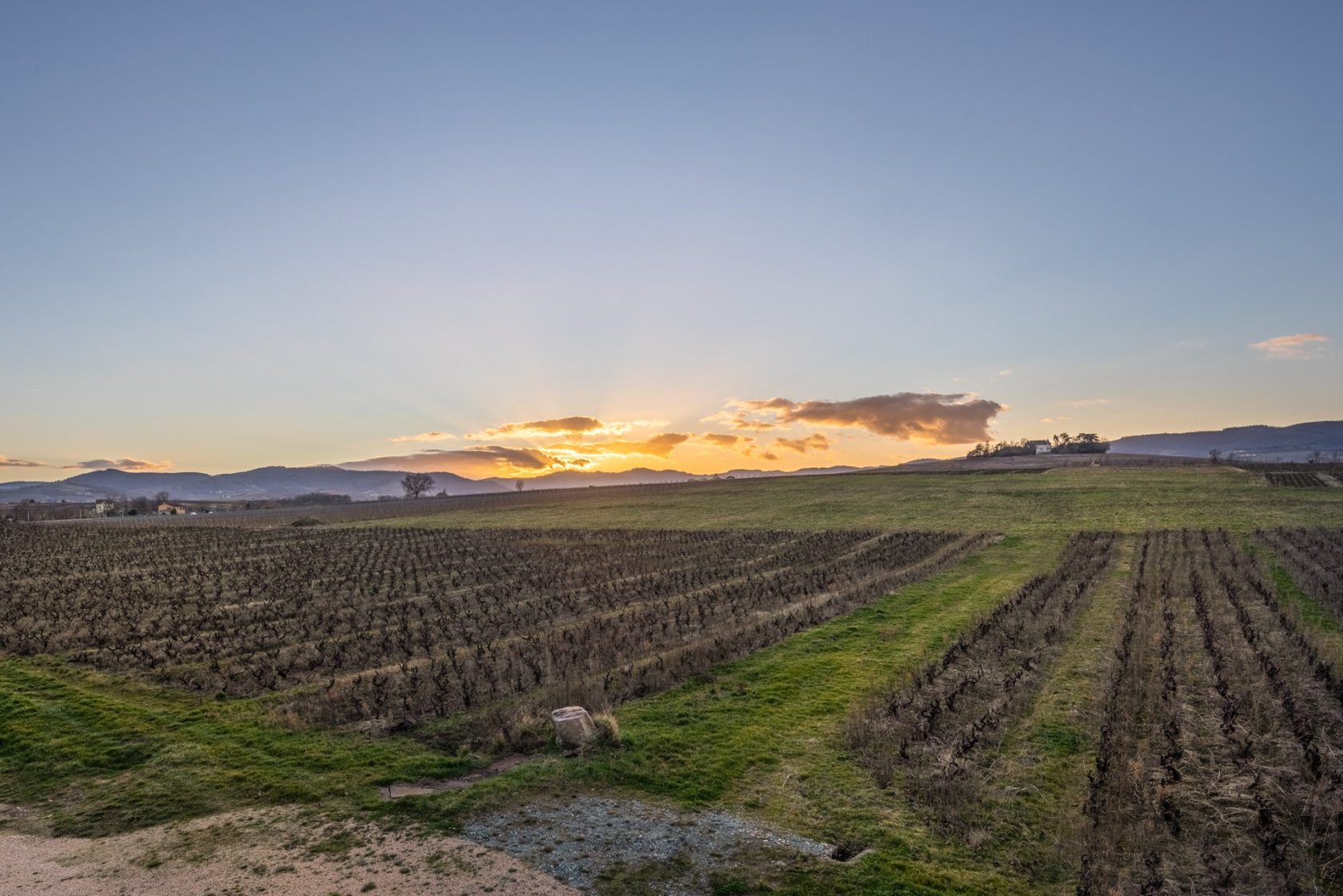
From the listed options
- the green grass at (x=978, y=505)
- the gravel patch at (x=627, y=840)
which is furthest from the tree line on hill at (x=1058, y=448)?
the gravel patch at (x=627, y=840)

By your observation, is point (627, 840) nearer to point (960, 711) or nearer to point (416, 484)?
point (960, 711)

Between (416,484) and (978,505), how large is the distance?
5832 inches

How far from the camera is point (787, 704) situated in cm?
1389

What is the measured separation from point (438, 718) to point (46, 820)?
18.8ft

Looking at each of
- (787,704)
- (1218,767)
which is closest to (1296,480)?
(1218,767)

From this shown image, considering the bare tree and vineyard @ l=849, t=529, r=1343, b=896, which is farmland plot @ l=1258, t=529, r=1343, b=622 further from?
the bare tree

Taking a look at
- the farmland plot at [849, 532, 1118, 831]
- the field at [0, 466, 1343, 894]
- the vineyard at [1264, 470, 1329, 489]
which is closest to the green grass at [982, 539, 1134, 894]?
the field at [0, 466, 1343, 894]

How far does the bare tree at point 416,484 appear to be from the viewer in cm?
17538

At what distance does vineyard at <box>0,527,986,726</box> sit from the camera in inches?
615

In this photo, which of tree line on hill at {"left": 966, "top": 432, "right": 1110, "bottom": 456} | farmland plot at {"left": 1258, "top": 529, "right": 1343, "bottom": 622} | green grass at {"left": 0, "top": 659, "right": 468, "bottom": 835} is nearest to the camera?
green grass at {"left": 0, "top": 659, "right": 468, "bottom": 835}

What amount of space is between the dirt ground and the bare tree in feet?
571

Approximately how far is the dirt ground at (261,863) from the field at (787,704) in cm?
54

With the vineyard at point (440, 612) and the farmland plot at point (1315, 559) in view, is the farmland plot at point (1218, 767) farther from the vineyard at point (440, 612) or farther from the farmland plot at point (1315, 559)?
the vineyard at point (440, 612)

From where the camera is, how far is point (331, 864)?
841 centimetres
